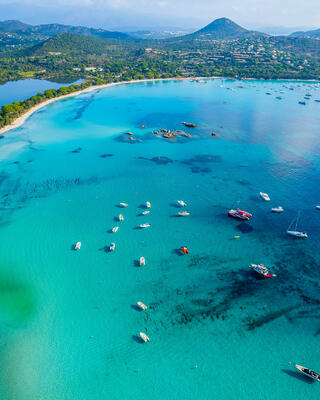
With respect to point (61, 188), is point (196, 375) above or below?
below

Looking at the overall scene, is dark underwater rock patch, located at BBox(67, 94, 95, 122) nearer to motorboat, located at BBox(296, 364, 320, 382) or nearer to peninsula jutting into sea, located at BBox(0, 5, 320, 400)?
peninsula jutting into sea, located at BBox(0, 5, 320, 400)

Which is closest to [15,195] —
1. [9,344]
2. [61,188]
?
[61,188]

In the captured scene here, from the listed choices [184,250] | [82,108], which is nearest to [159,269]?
[184,250]

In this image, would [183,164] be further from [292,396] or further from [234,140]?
[292,396]

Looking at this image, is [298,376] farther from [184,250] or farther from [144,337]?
[184,250]

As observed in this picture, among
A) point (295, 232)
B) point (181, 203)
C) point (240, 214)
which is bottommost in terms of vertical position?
point (295, 232)
